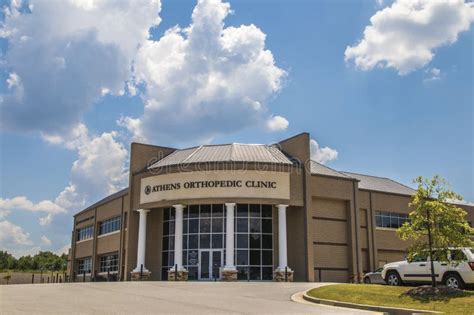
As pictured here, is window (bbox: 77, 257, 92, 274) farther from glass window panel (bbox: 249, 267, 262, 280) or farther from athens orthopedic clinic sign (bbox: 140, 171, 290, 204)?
glass window panel (bbox: 249, 267, 262, 280)

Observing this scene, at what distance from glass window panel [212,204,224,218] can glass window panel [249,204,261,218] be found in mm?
2052

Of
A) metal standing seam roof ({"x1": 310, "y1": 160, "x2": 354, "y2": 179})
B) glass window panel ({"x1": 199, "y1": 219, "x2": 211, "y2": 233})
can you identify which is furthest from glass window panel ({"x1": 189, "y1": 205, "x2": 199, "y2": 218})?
metal standing seam roof ({"x1": 310, "y1": 160, "x2": 354, "y2": 179})

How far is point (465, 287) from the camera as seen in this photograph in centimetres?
1928

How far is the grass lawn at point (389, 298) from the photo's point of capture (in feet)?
52.1

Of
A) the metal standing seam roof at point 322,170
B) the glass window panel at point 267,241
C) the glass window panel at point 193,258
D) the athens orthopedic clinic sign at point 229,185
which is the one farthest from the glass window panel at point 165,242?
the metal standing seam roof at point 322,170

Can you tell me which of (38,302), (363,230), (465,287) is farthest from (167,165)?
(465,287)

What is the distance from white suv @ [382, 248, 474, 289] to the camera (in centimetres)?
1902

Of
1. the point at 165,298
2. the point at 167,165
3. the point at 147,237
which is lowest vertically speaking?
the point at 165,298

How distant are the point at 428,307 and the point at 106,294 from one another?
12081mm

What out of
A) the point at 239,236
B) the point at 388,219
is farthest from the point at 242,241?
the point at 388,219

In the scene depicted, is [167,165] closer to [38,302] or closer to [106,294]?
[106,294]

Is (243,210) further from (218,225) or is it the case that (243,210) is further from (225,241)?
(225,241)

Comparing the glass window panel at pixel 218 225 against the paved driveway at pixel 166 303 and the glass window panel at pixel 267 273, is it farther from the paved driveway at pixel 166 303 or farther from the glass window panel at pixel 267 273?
the paved driveway at pixel 166 303

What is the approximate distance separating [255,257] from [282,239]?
2408 mm
